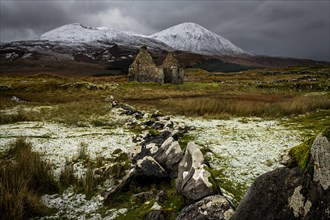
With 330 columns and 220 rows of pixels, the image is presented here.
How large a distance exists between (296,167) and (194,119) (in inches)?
558

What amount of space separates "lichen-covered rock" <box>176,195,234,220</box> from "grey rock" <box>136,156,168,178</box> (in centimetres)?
266

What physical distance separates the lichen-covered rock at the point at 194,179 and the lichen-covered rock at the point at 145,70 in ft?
122

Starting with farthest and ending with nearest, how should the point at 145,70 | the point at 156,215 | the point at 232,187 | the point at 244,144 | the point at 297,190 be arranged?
1. the point at 145,70
2. the point at 244,144
3. the point at 232,187
4. the point at 156,215
5. the point at 297,190

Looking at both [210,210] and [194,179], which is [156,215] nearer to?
[194,179]

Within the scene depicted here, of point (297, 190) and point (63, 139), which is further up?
point (297, 190)

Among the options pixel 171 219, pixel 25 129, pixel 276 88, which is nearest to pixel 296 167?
pixel 171 219

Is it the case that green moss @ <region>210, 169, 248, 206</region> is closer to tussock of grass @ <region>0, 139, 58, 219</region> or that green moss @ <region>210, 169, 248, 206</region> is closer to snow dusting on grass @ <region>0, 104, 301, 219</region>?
snow dusting on grass @ <region>0, 104, 301, 219</region>

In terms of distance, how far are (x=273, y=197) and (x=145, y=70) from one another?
1603 inches

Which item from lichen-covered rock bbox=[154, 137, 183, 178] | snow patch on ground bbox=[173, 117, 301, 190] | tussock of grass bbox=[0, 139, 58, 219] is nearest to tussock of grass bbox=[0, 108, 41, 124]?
tussock of grass bbox=[0, 139, 58, 219]

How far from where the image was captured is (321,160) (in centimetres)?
346

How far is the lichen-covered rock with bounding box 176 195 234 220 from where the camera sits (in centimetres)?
475

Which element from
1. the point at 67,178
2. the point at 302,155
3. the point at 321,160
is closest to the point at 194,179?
the point at 302,155

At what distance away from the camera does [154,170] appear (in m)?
7.93

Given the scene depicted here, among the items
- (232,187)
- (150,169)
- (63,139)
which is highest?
(150,169)
